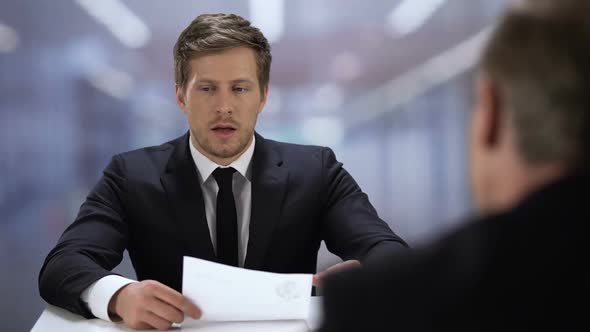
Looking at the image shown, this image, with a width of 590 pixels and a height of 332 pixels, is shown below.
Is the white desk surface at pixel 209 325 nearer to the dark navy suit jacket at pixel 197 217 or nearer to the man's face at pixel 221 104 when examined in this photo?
the dark navy suit jacket at pixel 197 217

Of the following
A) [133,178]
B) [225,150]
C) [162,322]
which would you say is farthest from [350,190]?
[162,322]

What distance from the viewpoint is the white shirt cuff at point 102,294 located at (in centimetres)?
171

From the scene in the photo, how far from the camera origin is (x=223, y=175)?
86.6 inches

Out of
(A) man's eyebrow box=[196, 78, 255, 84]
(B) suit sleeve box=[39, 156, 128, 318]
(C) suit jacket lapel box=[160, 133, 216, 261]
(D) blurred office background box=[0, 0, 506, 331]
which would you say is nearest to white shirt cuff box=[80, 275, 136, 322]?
(B) suit sleeve box=[39, 156, 128, 318]

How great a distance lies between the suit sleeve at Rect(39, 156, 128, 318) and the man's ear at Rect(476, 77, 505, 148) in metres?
1.32

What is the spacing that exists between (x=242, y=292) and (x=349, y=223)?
28.5 inches

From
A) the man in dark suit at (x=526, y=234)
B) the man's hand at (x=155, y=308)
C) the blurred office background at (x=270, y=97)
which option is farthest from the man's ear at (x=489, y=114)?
the blurred office background at (x=270, y=97)

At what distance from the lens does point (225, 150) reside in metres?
2.22

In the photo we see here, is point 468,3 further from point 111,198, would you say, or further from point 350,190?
point 111,198

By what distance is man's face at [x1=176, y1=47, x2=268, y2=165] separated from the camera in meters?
2.22

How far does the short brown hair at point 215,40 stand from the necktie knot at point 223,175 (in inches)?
12.9

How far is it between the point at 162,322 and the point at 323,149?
108 centimetres

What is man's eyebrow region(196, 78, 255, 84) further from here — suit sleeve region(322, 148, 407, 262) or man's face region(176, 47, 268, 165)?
suit sleeve region(322, 148, 407, 262)

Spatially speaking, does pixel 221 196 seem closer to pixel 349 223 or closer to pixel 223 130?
pixel 223 130
